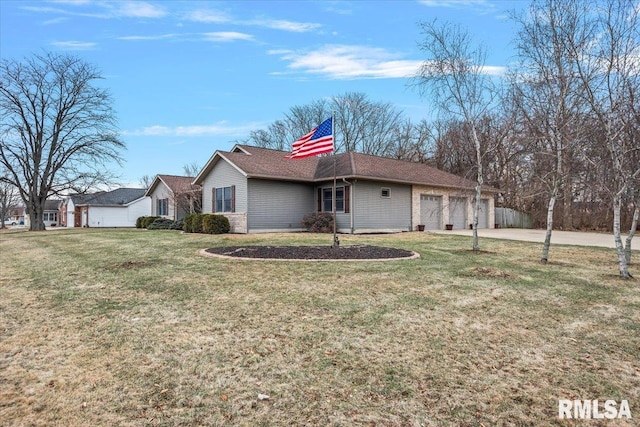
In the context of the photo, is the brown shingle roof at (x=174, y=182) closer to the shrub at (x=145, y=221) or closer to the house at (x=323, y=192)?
the shrub at (x=145, y=221)

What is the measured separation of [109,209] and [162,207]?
39.7 ft

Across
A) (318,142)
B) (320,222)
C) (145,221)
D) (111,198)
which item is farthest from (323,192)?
(111,198)

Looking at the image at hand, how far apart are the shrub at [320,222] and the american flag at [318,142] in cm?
719

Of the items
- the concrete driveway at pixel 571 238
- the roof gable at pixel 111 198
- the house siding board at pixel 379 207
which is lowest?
the concrete driveway at pixel 571 238

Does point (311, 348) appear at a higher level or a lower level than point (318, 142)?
lower

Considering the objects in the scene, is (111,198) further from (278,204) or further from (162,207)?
(278,204)

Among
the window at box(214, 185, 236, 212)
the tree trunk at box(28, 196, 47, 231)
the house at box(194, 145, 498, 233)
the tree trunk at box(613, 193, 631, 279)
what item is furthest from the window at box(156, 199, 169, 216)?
the tree trunk at box(613, 193, 631, 279)

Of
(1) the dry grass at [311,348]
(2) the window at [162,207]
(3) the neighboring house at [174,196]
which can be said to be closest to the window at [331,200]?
(3) the neighboring house at [174,196]

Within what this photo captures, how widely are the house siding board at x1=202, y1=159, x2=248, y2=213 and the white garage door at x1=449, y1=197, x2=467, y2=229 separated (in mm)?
12024

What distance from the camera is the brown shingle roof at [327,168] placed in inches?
713

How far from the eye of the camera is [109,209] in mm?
37625

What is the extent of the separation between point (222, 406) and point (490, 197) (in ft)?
81.9

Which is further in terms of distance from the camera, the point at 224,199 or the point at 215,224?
the point at 224,199

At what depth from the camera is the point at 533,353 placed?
3.63 meters
